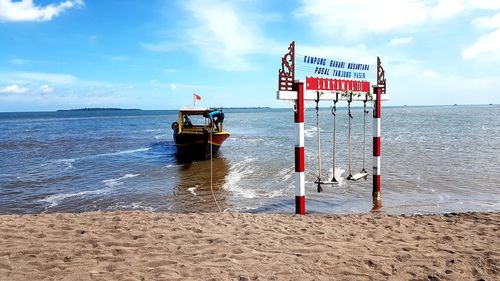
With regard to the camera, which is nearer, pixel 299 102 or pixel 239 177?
pixel 299 102

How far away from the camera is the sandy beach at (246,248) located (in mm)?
5645

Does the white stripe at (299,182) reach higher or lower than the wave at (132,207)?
higher

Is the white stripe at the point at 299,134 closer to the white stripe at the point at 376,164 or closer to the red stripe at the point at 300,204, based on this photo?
the red stripe at the point at 300,204

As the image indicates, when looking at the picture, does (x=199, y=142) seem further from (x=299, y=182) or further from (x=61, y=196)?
(x=299, y=182)

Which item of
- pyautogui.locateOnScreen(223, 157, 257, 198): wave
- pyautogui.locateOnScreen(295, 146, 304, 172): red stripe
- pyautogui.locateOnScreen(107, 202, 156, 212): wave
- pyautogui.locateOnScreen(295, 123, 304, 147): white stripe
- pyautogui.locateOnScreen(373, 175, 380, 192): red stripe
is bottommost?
pyautogui.locateOnScreen(223, 157, 257, 198): wave

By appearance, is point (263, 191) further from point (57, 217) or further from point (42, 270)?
point (42, 270)

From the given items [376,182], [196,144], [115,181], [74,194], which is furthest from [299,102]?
[196,144]

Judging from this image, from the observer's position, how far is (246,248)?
6.68 m

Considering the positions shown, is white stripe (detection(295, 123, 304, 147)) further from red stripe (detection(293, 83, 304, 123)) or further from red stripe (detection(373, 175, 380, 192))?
red stripe (detection(373, 175, 380, 192))

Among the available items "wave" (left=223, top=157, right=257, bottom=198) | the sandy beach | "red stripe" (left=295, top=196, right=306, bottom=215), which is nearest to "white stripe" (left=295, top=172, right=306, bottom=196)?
"red stripe" (left=295, top=196, right=306, bottom=215)

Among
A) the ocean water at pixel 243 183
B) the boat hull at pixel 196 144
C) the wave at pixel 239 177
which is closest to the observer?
the ocean water at pixel 243 183

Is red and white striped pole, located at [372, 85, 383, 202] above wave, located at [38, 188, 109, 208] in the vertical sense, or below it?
above

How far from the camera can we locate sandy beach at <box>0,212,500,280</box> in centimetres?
564

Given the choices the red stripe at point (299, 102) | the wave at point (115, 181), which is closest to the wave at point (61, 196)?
the wave at point (115, 181)
